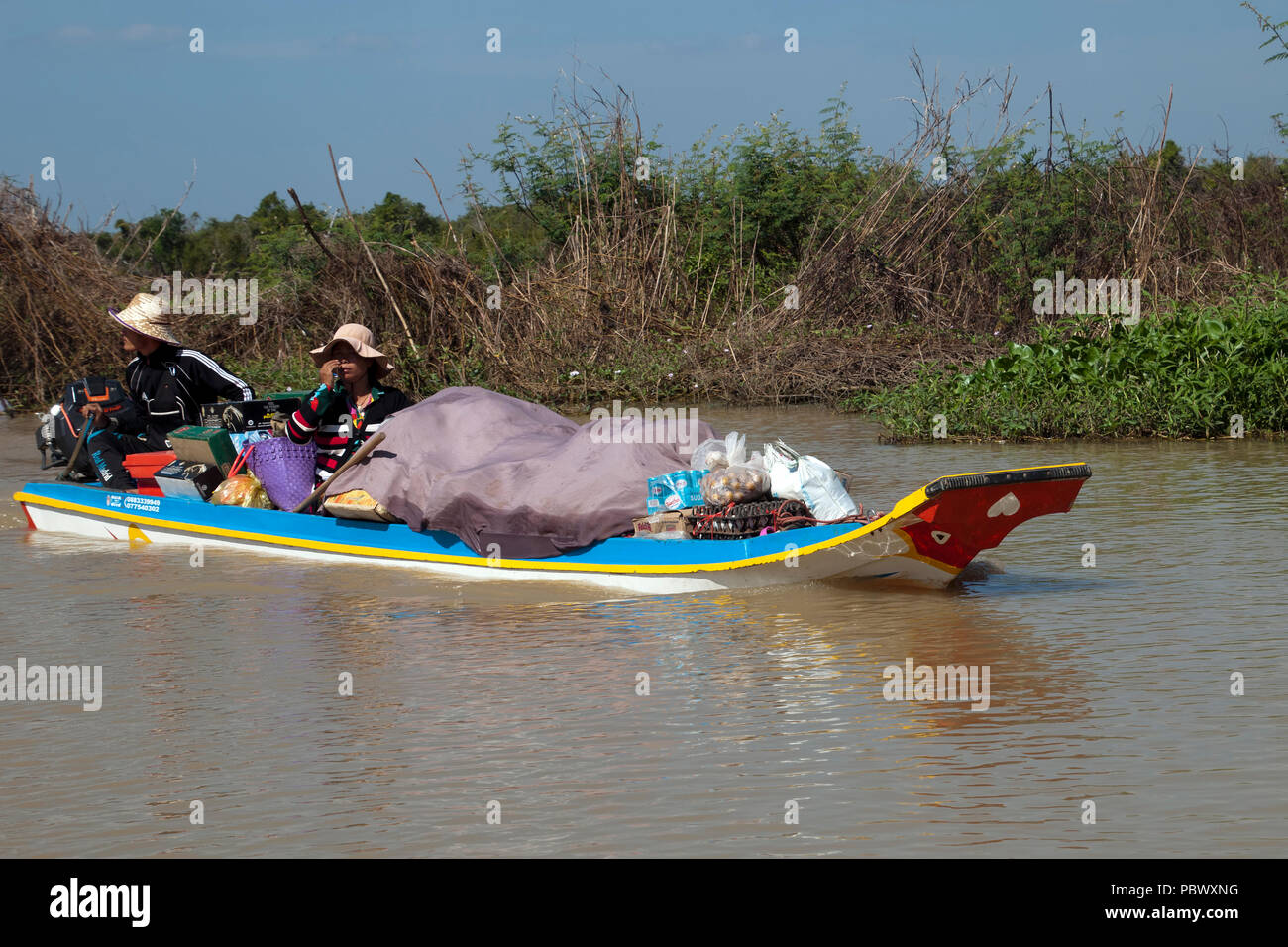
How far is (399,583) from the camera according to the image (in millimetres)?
7555

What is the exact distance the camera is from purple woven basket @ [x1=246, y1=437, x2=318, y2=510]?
26.5ft

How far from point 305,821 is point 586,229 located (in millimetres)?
14146

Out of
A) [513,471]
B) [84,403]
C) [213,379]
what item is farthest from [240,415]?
[513,471]

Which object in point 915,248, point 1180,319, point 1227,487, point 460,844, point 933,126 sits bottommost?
point 460,844

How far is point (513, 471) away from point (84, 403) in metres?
3.97

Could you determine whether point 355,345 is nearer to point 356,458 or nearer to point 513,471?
point 356,458

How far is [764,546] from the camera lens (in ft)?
21.4

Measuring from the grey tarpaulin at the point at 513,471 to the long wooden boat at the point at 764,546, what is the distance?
0.14 metres

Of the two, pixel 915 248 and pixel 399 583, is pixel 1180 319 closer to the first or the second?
pixel 915 248

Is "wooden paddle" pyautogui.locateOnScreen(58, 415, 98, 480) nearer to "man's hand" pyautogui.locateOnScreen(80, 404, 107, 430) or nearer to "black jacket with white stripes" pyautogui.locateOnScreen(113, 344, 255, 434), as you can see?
"man's hand" pyautogui.locateOnScreen(80, 404, 107, 430)

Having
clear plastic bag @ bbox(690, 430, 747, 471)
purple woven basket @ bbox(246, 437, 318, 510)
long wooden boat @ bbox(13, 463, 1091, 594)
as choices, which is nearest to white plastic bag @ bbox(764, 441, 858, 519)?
clear plastic bag @ bbox(690, 430, 747, 471)

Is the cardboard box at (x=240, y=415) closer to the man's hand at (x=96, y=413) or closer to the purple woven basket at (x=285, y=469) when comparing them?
the purple woven basket at (x=285, y=469)

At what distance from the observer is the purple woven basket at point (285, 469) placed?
8.07 metres

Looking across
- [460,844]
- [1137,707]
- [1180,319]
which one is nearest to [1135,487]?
[1180,319]
